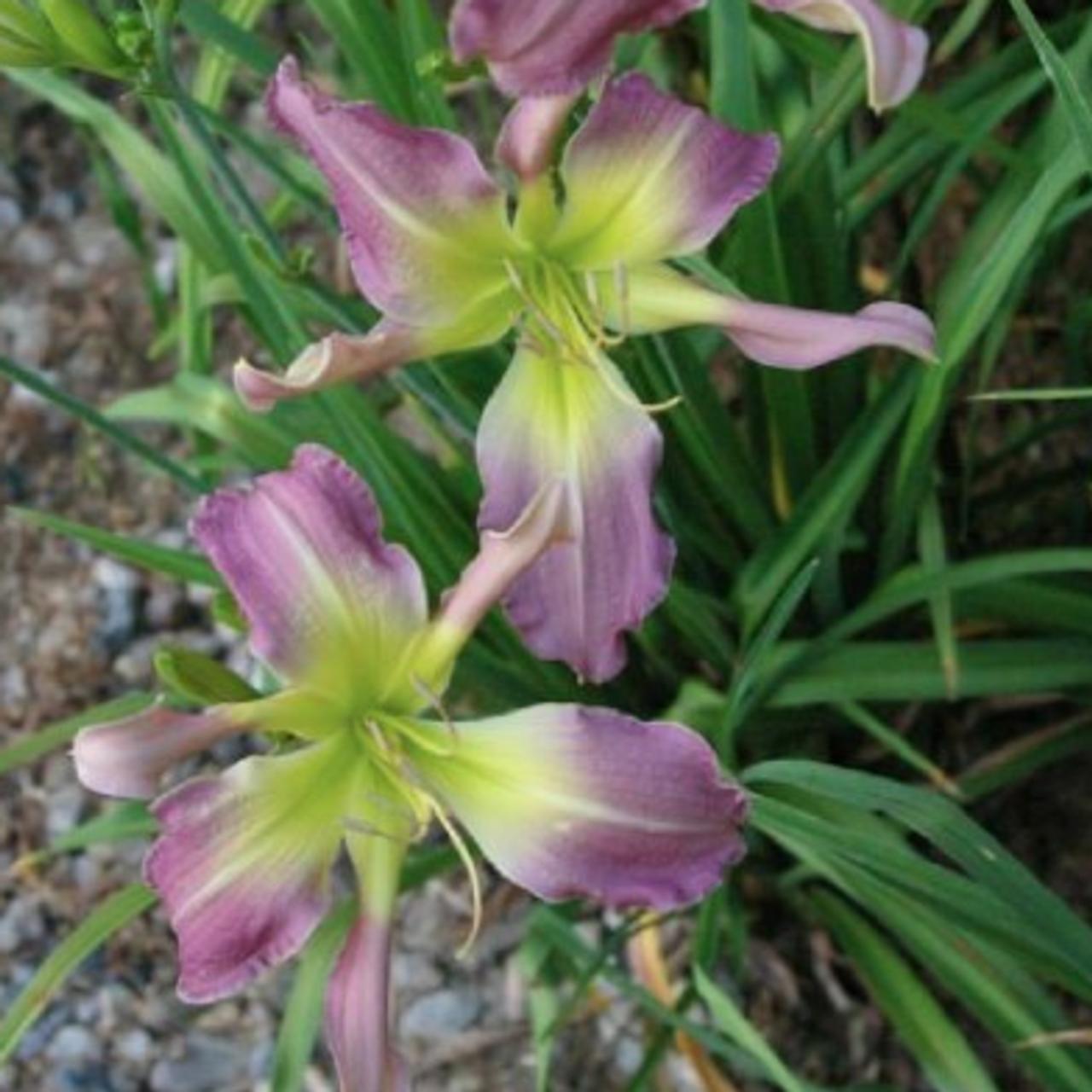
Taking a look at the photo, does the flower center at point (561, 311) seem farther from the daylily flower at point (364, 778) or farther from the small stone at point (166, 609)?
the small stone at point (166, 609)

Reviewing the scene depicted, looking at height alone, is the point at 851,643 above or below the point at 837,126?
below

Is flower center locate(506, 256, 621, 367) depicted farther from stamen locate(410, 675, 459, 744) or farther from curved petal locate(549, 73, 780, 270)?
stamen locate(410, 675, 459, 744)

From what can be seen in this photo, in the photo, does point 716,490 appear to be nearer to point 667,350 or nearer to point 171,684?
point 667,350

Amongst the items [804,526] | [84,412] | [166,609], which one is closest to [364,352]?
[84,412]

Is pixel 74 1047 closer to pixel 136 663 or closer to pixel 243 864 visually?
pixel 136 663

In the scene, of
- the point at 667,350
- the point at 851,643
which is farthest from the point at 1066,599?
the point at 667,350
